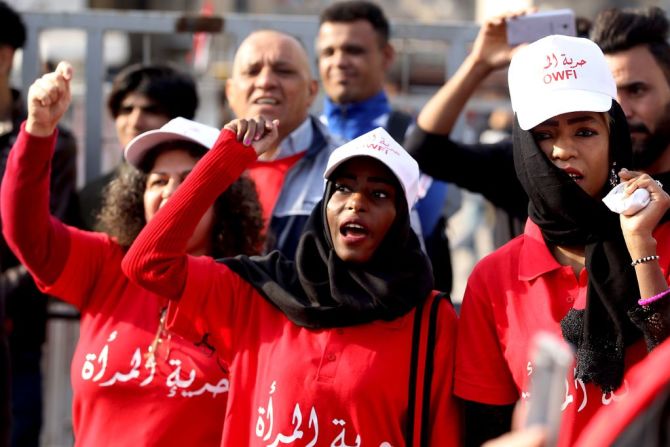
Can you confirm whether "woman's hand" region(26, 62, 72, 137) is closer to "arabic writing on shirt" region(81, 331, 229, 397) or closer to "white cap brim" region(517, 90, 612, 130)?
"arabic writing on shirt" region(81, 331, 229, 397)

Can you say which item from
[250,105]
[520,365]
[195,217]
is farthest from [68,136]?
[520,365]

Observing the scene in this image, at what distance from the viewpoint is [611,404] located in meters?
3.42

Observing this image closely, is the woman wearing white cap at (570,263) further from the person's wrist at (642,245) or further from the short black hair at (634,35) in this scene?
the short black hair at (634,35)

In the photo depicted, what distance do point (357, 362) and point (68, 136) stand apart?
2.58 metres

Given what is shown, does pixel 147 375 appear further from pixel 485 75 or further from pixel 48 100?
pixel 485 75

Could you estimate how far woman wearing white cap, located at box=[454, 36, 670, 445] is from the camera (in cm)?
338

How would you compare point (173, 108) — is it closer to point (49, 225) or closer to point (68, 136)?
point (68, 136)

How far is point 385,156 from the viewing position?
384 centimetres

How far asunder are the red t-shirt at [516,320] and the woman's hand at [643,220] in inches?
7.1

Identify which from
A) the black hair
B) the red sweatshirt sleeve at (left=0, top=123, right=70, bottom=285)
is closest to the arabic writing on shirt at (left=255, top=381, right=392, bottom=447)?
the black hair

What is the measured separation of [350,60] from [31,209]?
6.88 ft

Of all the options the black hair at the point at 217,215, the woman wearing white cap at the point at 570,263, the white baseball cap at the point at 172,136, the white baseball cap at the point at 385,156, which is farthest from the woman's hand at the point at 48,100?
the woman wearing white cap at the point at 570,263

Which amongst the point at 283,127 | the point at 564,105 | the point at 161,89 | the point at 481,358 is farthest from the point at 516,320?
the point at 161,89

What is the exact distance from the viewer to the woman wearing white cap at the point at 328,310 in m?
3.68
